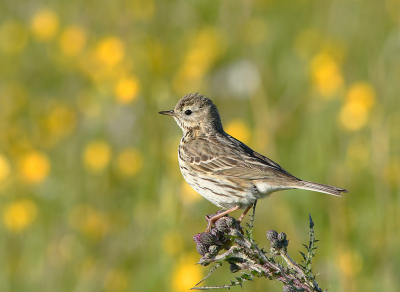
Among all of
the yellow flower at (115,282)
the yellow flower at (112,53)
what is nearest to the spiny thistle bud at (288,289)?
the yellow flower at (115,282)

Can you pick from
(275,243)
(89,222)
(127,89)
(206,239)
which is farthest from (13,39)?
(275,243)

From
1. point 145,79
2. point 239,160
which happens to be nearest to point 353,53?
point 145,79

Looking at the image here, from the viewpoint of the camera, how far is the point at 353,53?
11.0 metres

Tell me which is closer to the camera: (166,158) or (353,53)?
(166,158)

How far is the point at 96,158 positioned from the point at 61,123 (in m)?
0.94

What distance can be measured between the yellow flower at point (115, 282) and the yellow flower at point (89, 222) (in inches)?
27.5

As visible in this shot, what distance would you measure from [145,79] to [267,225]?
2853 millimetres

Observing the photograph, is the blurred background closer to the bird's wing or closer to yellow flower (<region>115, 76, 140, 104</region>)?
yellow flower (<region>115, 76, 140, 104</region>)

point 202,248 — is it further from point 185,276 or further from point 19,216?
point 19,216

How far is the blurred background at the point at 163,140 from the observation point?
6.82m

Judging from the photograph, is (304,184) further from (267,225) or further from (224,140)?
(267,225)

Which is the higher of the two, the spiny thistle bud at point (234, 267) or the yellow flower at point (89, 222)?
the spiny thistle bud at point (234, 267)

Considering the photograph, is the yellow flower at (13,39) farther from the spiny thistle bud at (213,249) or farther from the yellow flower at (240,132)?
the spiny thistle bud at (213,249)

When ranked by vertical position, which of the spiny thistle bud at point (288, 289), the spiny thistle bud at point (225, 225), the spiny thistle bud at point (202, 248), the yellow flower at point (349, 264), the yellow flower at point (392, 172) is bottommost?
the yellow flower at point (349, 264)
